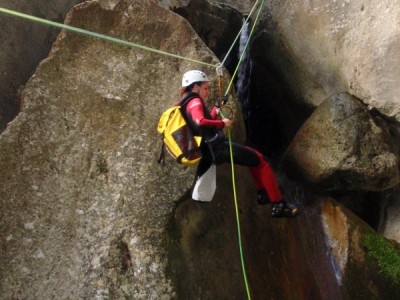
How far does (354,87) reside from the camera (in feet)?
21.5

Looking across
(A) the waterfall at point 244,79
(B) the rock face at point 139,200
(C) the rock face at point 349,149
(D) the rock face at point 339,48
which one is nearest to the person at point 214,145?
(B) the rock face at point 139,200

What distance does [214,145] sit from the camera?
205 inches

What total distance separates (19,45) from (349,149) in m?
5.95

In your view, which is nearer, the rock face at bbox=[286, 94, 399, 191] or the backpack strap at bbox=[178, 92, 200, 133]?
the backpack strap at bbox=[178, 92, 200, 133]

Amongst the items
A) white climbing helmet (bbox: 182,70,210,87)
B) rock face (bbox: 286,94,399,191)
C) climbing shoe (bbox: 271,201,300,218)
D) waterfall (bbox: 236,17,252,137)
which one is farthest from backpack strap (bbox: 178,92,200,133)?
waterfall (bbox: 236,17,252,137)

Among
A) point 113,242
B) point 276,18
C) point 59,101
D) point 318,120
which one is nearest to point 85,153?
point 59,101

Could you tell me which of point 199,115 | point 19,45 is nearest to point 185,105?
point 199,115

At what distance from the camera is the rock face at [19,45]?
704 cm

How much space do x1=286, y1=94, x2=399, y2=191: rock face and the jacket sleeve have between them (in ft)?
7.51

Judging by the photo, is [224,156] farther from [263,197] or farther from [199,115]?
[263,197]

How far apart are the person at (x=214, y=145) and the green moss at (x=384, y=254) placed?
1.44m

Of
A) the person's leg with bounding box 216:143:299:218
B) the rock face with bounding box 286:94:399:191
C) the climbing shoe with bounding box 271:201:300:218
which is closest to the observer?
the person's leg with bounding box 216:143:299:218

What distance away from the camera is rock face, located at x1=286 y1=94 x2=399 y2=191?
248 inches

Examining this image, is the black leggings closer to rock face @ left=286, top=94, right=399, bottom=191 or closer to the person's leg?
the person's leg
